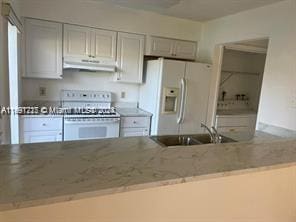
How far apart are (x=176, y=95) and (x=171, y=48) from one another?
859 millimetres

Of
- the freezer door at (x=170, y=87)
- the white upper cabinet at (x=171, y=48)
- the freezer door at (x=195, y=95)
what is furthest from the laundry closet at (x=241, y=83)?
the freezer door at (x=170, y=87)

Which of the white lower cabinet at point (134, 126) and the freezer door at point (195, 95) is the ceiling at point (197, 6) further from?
the white lower cabinet at point (134, 126)

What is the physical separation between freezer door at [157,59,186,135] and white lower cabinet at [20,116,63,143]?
138 centimetres

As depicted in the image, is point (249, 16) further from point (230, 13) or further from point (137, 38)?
point (137, 38)

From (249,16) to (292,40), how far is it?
0.76 meters

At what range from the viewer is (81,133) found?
126 inches

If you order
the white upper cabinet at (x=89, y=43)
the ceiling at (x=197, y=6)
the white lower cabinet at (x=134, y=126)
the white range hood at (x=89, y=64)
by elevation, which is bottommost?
the white lower cabinet at (x=134, y=126)

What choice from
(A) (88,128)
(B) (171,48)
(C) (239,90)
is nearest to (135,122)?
(A) (88,128)

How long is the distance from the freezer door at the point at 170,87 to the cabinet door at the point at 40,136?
140 cm

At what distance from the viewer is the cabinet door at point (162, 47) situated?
3691 millimetres

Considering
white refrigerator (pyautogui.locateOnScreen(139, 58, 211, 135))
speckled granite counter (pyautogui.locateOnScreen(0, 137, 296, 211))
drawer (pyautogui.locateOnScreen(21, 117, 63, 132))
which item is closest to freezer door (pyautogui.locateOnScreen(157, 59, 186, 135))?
white refrigerator (pyautogui.locateOnScreen(139, 58, 211, 135))

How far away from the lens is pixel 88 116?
3.21 metres

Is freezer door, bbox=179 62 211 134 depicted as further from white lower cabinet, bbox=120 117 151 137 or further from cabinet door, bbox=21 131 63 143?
cabinet door, bbox=21 131 63 143

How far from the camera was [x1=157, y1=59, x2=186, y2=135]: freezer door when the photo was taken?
3.32 m
